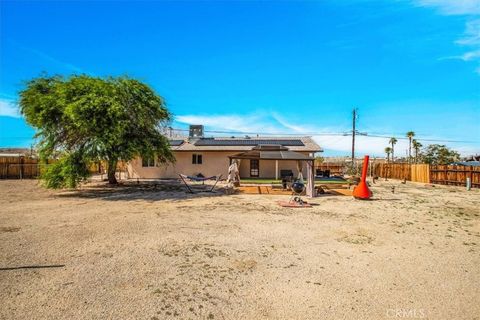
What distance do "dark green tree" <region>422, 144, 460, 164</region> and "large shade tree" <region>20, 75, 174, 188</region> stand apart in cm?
4286

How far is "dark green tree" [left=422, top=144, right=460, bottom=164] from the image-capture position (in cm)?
4178

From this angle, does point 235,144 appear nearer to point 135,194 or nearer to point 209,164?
point 209,164

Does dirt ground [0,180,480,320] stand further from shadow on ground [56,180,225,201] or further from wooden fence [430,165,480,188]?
wooden fence [430,165,480,188]

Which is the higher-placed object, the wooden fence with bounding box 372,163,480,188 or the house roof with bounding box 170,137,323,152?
the house roof with bounding box 170,137,323,152

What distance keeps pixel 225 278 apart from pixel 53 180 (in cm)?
1370

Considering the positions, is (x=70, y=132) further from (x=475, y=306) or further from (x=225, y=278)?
(x=475, y=306)

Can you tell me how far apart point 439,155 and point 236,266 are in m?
48.5

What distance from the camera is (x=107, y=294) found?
3.99 meters

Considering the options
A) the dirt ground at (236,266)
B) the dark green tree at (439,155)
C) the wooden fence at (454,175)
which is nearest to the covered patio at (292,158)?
the dirt ground at (236,266)

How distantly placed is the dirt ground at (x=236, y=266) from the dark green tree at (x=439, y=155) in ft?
130

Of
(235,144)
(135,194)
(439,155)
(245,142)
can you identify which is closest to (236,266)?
(135,194)

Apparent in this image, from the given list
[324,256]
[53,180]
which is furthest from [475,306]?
[53,180]

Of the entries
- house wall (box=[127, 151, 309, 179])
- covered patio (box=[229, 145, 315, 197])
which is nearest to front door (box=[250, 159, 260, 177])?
house wall (box=[127, 151, 309, 179])

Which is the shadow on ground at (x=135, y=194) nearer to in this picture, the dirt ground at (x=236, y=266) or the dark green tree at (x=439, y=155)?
the dirt ground at (x=236, y=266)
